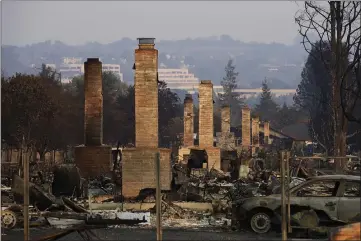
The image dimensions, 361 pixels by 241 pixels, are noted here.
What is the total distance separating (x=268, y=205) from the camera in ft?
50.3

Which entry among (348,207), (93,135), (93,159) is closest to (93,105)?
(93,135)

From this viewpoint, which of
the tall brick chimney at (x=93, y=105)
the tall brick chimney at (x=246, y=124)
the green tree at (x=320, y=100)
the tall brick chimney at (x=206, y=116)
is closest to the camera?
the tall brick chimney at (x=93, y=105)

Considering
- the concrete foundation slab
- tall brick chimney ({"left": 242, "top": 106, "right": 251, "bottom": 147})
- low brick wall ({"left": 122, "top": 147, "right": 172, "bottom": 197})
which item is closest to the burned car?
the concrete foundation slab

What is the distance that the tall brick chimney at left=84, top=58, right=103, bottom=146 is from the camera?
24984mm

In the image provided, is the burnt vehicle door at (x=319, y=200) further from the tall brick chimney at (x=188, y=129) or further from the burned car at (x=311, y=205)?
the tall brick chimney at (x=188, y=129)

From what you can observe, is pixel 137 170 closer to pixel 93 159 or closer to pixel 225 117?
pixel 93 159

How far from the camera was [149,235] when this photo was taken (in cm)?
1523

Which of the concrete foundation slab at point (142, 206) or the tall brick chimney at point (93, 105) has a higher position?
the tall brick chimney at point (93, 105)

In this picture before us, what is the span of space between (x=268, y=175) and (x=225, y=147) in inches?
885

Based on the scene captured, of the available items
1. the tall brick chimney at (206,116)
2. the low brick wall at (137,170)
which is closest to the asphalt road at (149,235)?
the low brick wall at (137,170)

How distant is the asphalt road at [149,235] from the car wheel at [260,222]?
5.3 inches

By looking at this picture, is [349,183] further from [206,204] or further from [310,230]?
[206,204]

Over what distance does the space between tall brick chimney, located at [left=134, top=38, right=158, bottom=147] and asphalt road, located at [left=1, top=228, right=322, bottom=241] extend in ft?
17.0

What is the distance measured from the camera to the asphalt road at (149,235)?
14.7 metres
